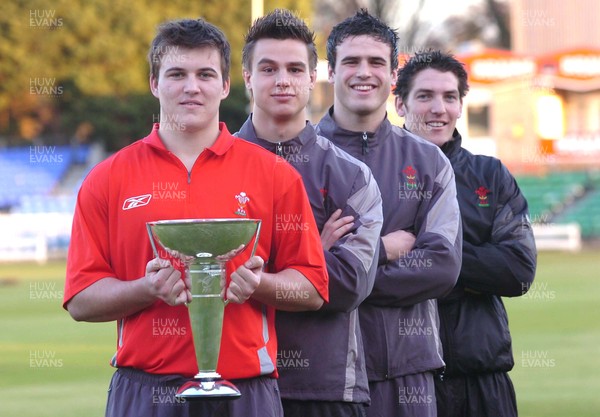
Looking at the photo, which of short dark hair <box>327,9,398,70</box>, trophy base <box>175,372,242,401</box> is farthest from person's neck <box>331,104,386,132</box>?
trophy base <box>175,372,242,401</box>

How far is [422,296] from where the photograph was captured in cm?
524

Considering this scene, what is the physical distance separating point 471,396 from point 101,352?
8.84 meters

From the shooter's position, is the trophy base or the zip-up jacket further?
the zip-up jacket

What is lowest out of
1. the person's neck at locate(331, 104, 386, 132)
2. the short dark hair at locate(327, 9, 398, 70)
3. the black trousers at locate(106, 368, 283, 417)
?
the black trousers at locate(106, 368, 283, 417)

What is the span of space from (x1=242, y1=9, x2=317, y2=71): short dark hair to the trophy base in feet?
5.42

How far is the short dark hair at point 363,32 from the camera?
553cm

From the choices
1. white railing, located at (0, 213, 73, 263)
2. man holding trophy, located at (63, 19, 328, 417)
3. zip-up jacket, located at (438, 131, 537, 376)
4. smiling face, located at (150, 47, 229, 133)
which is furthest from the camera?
white railing, located at (0, 213, 73, 263)

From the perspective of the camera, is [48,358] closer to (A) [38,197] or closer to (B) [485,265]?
(B) [485,265]

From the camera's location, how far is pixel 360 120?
5.48 metres

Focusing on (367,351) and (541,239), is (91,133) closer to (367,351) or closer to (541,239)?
(541,239)

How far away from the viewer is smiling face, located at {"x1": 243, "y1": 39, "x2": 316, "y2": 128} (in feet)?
16.3

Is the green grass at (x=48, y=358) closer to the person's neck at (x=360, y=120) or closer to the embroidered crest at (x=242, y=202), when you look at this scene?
the person's neck at (x=360, y=120)

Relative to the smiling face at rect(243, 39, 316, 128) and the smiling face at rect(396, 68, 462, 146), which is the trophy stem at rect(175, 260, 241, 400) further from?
the smiling face at rect(396, 68, 462, 146)

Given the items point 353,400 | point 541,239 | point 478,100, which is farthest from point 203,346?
point 478,100
